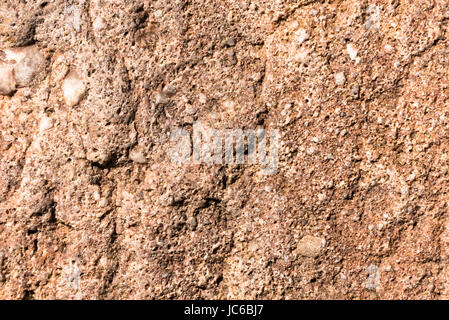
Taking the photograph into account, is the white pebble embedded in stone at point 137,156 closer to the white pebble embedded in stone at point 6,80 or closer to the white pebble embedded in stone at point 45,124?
the white pebble embedded in stone at point 45,124

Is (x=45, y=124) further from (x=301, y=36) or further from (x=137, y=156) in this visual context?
(x=301, y=36)

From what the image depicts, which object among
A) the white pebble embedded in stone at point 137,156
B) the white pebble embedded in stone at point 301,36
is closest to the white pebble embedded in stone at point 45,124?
the white pebble embedded in stone at point 137,156

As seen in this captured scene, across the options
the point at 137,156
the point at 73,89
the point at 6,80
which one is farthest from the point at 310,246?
the point at 6,80

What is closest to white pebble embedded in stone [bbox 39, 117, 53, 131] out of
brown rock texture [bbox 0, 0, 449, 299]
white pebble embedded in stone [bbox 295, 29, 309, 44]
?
brown rock texture [bbox 0, 0, 449, 299]

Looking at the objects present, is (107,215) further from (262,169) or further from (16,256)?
(262,169)

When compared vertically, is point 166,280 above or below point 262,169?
below

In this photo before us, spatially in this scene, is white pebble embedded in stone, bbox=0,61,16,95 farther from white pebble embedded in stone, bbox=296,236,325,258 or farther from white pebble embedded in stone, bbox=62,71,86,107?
white pebble embedded in stone, bbox=296,236,325,258
